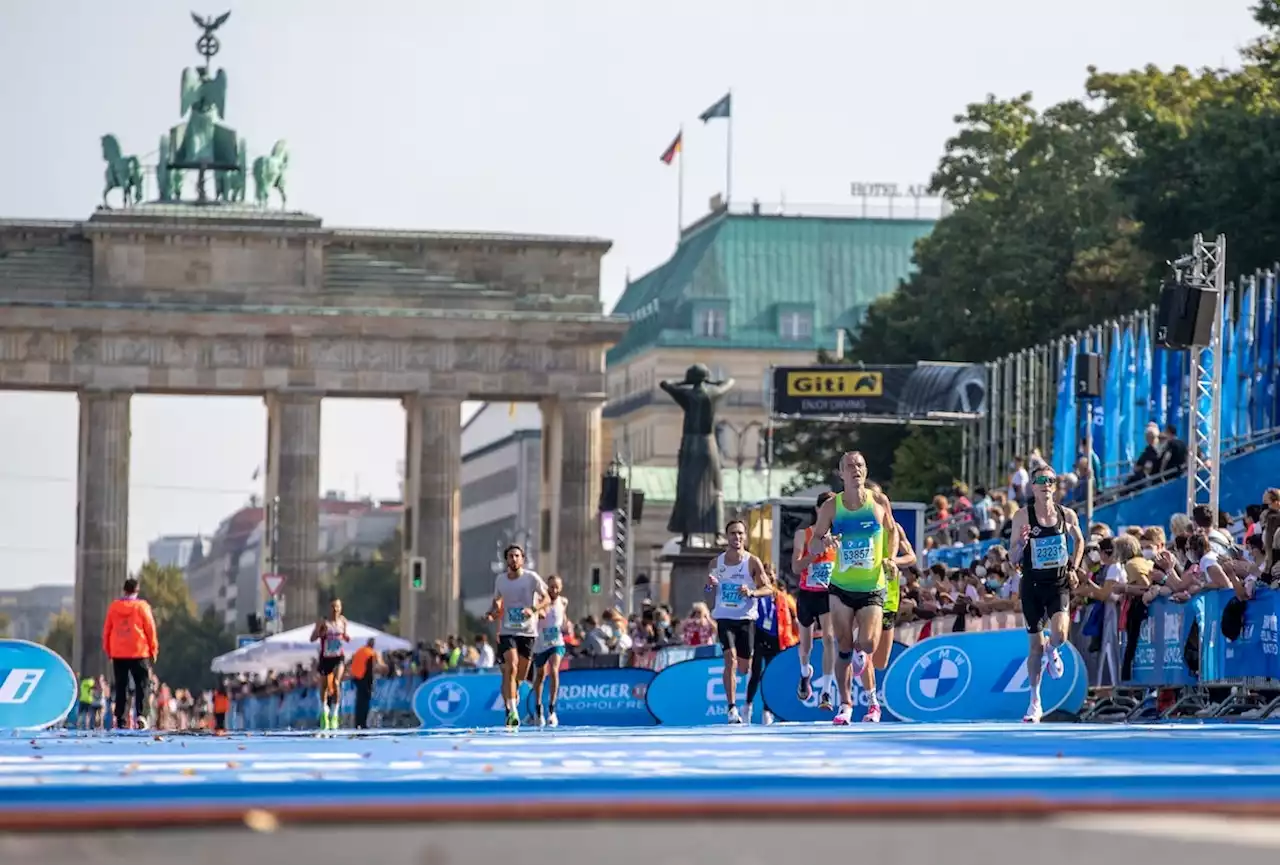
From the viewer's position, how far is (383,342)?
87.6m

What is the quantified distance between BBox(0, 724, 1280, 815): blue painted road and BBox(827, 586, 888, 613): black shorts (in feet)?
3.81

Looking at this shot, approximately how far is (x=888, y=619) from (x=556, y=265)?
62.7 m

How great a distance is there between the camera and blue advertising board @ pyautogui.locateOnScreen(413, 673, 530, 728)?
33.9 meters

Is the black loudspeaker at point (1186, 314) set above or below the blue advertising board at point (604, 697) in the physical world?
above

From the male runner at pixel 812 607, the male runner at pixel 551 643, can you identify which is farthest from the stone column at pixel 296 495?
the male runner at pixel 812 607

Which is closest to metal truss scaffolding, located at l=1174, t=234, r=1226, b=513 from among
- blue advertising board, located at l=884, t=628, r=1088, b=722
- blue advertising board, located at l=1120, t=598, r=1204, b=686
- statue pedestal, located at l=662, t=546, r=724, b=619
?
blue advertising board, located at l=1120, t=598, r=1204, b=686

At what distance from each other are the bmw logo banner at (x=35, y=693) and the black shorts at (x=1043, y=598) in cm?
968

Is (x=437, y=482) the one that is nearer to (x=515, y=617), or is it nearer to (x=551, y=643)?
(x=551, y=643)

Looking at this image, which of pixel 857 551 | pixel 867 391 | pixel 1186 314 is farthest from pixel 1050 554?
pixel 867 391

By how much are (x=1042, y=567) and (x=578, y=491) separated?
217 feet

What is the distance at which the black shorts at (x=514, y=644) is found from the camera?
28.7 metres

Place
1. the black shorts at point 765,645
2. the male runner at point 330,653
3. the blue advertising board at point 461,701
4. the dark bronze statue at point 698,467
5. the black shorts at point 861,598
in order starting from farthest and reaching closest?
1. the dark bronze statue at point 698,467
2. the male runner at point 330,653
3. the blue advertising board at point 461,701
4. the black shorts at point 765,645
5. the black shorts at point 861,598

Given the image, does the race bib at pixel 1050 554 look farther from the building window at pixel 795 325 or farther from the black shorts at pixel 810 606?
the building window at pixel 795 325

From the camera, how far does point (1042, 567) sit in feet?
68.1
